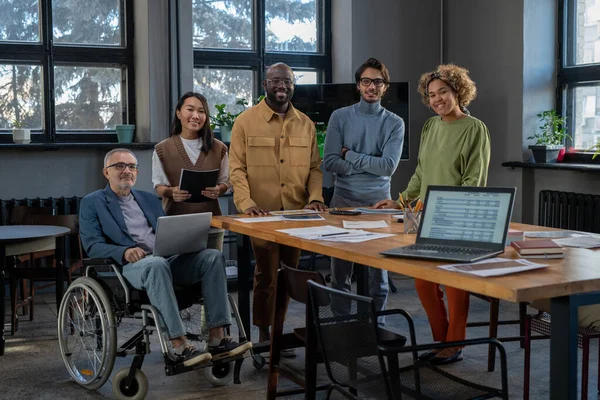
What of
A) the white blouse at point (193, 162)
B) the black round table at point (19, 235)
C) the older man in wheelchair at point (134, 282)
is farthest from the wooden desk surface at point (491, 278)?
the black round table at point (19, 235)

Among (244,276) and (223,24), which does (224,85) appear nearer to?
(223,24)

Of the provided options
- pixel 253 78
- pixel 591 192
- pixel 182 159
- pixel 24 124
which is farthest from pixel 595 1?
pixel 24 124

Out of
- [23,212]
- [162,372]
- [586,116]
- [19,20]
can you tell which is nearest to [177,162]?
[162,372]

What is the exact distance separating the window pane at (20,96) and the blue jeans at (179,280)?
304 centimetres

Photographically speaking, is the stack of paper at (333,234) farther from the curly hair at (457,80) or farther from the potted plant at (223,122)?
the potted plant at (223,122)

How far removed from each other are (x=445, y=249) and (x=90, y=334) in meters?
1.82

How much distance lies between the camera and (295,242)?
3.25 m

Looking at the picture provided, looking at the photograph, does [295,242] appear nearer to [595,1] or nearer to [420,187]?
[420,187]

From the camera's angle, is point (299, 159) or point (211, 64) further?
point (211, 64)

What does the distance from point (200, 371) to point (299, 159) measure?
47.6 inches

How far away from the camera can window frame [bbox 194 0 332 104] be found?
6.91 meters

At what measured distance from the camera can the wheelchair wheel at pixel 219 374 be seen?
12.6 ft

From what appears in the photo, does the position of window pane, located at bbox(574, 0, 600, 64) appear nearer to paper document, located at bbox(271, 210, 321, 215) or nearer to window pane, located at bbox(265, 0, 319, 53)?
window pane, located at bbox(265, 0, 319, 53)

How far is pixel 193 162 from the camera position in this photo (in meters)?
4.42
